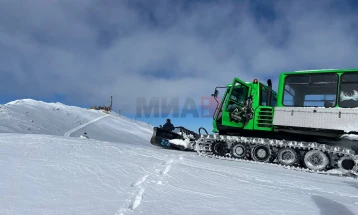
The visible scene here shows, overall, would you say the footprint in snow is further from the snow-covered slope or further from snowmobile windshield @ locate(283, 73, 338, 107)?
the snow-covered slope

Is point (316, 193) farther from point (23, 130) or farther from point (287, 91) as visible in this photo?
point (23, 130)

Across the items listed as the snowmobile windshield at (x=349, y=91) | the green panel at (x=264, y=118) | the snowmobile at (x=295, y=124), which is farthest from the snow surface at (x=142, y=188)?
the green panel at (x=264, y=118)

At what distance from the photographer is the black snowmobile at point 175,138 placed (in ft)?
32.3

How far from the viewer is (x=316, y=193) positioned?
168 inches

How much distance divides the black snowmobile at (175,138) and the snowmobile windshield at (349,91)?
4972 mm

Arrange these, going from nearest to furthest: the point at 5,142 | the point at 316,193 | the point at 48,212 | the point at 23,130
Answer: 1. the point at 48,212
2. the point at 316,193
3. the point at 5,142
4. the point at 23,130

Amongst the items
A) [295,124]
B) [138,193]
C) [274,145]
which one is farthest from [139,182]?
[295,124]

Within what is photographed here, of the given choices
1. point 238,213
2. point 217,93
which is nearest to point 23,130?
point 217,93

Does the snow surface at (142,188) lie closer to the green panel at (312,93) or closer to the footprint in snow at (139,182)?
the footprint in snow at (139,182)

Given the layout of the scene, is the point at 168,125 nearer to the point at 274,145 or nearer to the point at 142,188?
the point at 274,145

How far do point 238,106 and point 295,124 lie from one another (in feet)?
6.47

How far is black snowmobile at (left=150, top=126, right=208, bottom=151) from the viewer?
387 inches

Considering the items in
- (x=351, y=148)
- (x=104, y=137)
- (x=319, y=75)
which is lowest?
(x=104, y=137)

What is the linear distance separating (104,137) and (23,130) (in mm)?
5337
